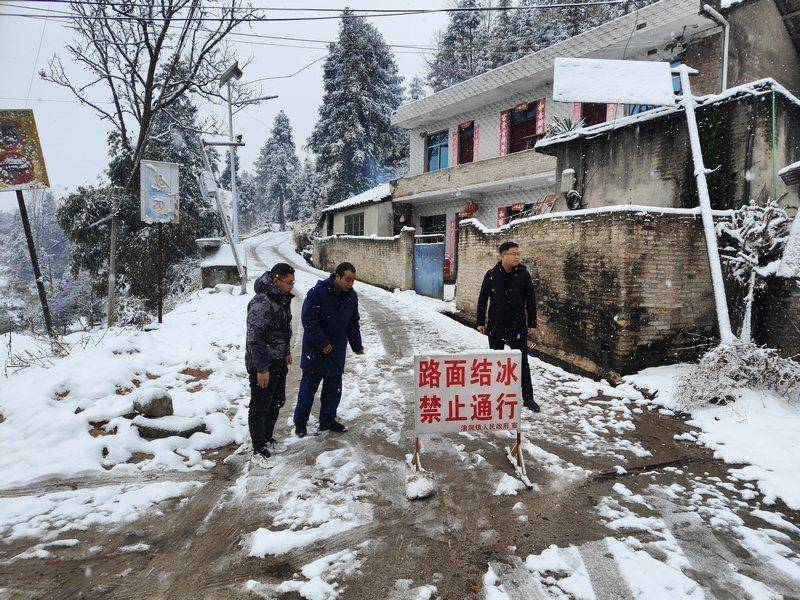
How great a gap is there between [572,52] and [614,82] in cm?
884

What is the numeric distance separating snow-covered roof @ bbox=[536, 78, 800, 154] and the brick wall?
298cm

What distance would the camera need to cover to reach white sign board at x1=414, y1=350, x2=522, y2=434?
142 inches

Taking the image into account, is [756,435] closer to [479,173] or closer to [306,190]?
[479,173]

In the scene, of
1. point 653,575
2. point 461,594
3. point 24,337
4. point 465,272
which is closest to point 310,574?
point 461,594

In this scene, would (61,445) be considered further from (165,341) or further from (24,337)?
(24,337)

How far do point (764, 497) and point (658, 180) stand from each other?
5.98 metres

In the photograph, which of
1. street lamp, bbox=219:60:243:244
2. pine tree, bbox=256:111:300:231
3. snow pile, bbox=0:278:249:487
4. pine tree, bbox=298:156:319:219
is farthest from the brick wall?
pine tree, bbox=256:111:300:231

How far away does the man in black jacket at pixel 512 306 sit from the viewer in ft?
16.4

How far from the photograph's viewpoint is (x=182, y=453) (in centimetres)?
407

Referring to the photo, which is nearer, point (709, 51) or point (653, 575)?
point (653, 575)

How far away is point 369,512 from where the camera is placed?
309 centimetres

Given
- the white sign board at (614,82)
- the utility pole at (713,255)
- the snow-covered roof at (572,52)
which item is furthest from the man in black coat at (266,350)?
the snow-covered roof at (572,52)

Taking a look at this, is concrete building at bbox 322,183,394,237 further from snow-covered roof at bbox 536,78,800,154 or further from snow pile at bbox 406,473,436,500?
snow pile at bbox 406,473,436,500

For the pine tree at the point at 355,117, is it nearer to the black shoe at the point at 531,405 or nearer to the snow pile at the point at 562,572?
the black shoe at the point at 531,405
